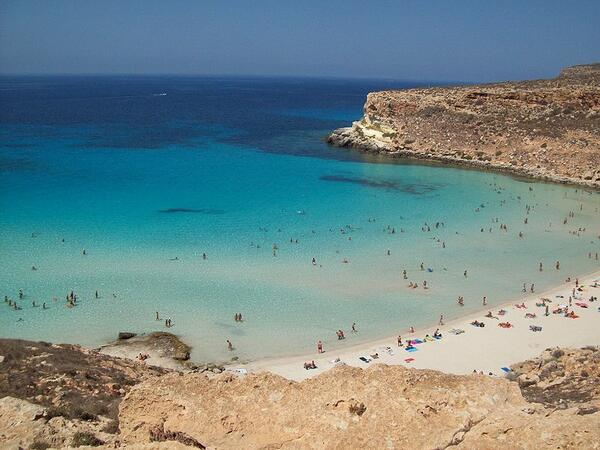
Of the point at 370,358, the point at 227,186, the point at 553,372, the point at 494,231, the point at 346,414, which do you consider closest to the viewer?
the point at 346,414

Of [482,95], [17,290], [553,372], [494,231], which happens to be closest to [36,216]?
[17,290]

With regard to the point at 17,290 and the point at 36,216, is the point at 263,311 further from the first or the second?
the point at 36,216

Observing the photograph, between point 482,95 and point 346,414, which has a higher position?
point 482,95

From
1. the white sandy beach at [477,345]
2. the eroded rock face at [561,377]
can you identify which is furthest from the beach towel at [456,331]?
the eroded rock face at [561,377]

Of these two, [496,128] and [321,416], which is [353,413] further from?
[496,128]

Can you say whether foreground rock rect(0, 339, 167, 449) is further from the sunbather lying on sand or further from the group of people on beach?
the group of people on beach

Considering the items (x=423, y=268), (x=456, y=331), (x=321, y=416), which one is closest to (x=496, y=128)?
(x=423, y=268)

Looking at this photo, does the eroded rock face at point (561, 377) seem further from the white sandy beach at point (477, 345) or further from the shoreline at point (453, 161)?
the shoreline at point (453, 161)
